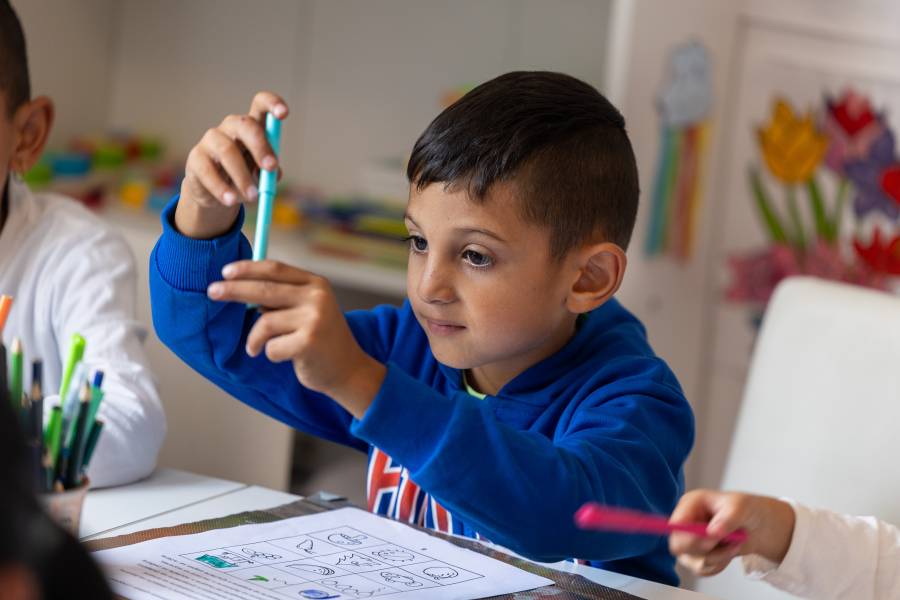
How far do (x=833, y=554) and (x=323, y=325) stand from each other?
1.32 ft

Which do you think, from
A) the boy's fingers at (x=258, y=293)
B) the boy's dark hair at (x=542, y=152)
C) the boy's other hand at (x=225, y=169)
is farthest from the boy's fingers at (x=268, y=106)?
the boy's fingers at (x=258, y=293)

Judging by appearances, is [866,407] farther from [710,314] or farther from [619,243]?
[710,314]

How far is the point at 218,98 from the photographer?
8.11ft

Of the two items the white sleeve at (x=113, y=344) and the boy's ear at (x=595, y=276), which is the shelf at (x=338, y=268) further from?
the boy's ear at (x=595, y=276)

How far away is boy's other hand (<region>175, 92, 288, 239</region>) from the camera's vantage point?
84 cm

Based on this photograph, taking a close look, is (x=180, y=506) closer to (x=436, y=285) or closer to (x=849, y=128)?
(x=436, y=285)

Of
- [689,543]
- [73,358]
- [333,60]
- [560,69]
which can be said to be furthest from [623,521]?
[333,60]

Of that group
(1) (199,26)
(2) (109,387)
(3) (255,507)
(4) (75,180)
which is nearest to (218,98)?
(1) (199,26)

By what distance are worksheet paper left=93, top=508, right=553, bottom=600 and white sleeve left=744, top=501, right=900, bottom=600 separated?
0.58 feet

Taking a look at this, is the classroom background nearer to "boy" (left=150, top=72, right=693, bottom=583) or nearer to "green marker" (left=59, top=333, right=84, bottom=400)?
"boy" (left=150, top=72, right=693, bottom=583)

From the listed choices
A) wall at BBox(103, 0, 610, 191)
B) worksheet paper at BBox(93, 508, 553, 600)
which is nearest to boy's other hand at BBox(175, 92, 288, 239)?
worksheet paper at BBox(93, 508, 553, 600)

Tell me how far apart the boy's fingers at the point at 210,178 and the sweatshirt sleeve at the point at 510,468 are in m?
0.21

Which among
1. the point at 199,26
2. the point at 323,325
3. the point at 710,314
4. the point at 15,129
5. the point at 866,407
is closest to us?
the point at 323,325

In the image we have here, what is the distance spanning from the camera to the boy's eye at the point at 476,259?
2.85 feet
